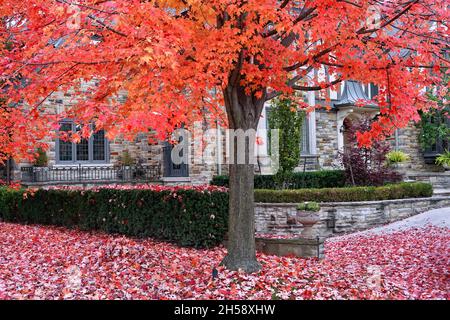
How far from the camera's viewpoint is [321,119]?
19797 mm

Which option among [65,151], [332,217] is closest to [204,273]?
[332,217]

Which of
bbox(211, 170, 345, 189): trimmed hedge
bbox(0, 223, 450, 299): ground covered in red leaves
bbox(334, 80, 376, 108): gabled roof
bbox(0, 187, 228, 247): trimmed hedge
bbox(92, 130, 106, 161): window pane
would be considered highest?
bbox(334, 80, 376, 108): gabled roof

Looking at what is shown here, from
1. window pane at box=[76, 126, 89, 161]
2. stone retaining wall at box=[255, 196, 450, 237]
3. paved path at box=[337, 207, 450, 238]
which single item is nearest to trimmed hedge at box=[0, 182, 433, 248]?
stone retaining wall at box=[255, 196, 450, 237]

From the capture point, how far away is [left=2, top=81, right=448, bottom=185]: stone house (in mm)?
16625

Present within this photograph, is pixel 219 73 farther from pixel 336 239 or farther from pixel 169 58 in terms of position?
pixel 336 239

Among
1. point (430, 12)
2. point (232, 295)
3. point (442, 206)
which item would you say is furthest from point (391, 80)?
point (442, 206)

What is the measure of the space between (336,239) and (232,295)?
5555mm

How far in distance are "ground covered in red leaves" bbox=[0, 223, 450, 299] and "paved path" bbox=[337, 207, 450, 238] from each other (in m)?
1.68

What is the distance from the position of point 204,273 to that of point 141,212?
3.57 metres

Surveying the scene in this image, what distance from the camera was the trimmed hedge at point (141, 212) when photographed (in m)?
9.16

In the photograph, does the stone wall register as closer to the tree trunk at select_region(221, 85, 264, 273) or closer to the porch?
the porch

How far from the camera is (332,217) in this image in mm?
11766

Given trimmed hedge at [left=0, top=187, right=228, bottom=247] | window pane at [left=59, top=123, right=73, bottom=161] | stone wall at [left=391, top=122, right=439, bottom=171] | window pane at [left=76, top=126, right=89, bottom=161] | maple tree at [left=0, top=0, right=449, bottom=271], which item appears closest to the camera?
maple tree at [left=0, top=0, right=449, bottom=271]

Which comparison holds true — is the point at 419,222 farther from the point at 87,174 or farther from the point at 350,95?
the point at 87,174
